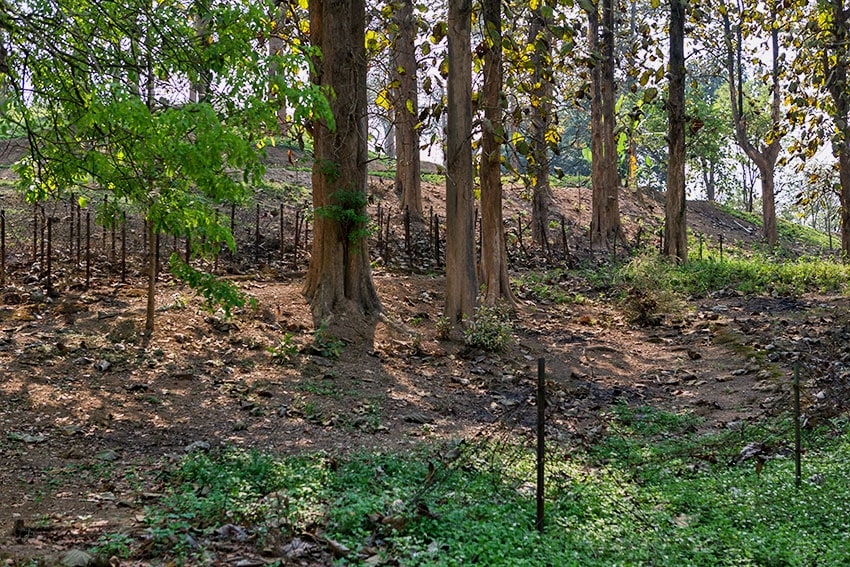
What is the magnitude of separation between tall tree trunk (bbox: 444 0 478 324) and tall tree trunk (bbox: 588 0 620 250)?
1078 cm

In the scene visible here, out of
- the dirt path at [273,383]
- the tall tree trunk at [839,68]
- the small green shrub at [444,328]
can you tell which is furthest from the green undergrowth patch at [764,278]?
the small green shrub at [444,328]

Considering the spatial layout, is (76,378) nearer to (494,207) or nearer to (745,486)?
(745,486)

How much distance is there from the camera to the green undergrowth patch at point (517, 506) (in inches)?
179

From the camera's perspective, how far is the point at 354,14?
1147cm

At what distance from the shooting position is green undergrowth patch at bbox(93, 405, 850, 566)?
179 inches

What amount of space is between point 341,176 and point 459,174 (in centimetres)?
175

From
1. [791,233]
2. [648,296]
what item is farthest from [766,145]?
[648,296]

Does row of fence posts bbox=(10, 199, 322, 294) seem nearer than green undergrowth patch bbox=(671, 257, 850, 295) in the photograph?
Yes

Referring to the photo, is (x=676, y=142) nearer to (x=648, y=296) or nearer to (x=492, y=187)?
(x=648, y=296)

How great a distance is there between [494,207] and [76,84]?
315 inches

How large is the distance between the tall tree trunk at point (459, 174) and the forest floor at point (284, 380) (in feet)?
2.54

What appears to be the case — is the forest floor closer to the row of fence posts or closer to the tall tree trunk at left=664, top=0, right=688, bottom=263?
the row of fence posts

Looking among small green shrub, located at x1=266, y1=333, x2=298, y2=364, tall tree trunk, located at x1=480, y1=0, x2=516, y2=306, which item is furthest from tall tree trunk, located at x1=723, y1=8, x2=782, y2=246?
small green shrub, located at x1=266, y1=333, x2=298, y2=364

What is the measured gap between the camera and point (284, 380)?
9.02m
